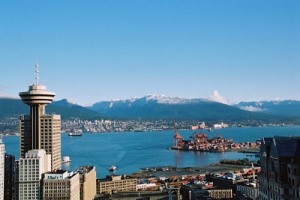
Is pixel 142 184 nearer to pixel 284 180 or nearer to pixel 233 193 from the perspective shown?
pixel 233 193

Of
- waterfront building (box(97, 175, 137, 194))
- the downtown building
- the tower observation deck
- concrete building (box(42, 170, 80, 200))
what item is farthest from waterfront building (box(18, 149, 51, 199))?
waterfront building (box(97, 175, 137, 194))

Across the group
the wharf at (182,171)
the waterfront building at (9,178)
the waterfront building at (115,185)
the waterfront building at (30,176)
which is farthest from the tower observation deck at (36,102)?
the wharf at (182,171)

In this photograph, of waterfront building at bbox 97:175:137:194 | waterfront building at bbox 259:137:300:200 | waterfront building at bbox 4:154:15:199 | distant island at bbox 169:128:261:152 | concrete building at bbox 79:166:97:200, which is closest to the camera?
waterfront building at bbox 259:137:300:200

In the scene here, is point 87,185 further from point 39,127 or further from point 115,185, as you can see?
point 115,185

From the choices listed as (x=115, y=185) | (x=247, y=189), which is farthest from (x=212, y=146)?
(x=247, y=189)

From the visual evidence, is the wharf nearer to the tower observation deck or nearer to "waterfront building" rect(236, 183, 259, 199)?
"waterfront building" rect(236, 183, 259, 199)

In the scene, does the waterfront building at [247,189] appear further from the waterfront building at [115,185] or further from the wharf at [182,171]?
the wharf at [182,171]
